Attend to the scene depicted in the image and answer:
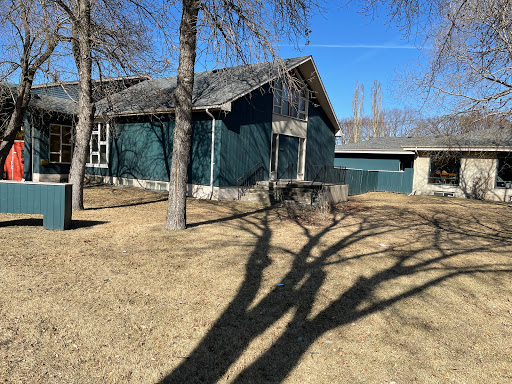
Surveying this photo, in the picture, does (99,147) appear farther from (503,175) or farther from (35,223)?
(503,175)

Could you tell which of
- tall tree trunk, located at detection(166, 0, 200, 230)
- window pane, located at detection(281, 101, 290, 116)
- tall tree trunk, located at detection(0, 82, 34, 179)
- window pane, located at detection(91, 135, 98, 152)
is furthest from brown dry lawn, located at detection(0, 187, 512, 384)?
window pane, located at detection(91, 135, 98, 152)

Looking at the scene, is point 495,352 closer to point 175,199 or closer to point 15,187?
point 175,199

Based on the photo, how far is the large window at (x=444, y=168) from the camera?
20609mm

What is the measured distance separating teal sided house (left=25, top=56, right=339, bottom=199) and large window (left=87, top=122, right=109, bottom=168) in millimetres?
48

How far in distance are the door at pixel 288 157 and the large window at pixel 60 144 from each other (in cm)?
981

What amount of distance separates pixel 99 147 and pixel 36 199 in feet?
36.3

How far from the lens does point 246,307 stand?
4488 millimetres

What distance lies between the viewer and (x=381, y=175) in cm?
2339

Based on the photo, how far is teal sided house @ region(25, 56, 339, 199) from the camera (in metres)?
13.8

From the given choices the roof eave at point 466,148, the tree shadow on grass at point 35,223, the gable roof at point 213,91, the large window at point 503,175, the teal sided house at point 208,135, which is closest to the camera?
the tree shadow on grass at point 35,223

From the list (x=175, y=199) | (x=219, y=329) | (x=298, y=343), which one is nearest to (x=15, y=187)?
(x=175, y=199)

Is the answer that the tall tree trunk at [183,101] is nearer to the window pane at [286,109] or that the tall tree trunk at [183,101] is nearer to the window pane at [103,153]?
the window pane at [286,109]

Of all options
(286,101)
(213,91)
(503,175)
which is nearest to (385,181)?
(503,175)

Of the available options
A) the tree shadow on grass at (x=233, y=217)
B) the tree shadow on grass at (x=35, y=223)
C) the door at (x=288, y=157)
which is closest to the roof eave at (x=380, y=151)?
the door at (x=288, y=157)
